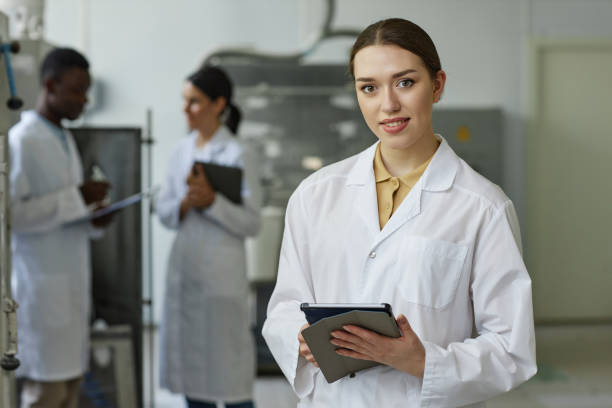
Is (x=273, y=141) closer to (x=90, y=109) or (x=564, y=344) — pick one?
(x=90, y=109)

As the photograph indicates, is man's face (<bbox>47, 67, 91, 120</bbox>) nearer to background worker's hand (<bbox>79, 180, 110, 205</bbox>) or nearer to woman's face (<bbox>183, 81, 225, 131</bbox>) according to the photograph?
background worker's hand (<bbox>79, 180, 110, 205</bbox>)

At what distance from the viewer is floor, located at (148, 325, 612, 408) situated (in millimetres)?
3213

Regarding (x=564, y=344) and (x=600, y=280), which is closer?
(x=564, y=344)

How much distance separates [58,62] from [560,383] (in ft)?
9.19

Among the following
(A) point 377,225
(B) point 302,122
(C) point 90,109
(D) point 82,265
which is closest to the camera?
(A) point 377,225

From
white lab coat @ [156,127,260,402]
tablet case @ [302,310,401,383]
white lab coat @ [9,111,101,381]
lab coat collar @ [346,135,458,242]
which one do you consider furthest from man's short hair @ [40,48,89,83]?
tablet case @ [302,310,401,383]

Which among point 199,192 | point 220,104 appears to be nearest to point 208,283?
point 199,192

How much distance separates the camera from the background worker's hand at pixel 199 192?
2369 millimetres

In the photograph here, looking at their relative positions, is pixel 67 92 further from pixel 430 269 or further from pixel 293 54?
pixel 293 54

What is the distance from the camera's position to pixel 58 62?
2238 mm

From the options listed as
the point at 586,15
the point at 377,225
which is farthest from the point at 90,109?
the point at 377,225

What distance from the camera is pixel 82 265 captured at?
7.58ft

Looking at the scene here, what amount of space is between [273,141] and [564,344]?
2206mm

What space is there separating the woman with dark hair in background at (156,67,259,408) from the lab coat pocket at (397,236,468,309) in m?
1.38
